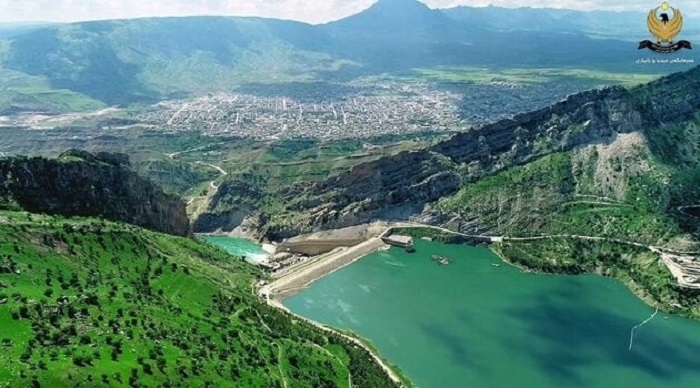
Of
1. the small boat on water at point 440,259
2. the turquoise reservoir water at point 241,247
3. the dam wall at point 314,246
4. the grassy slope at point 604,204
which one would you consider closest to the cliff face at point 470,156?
the grassy slope at point 604,204

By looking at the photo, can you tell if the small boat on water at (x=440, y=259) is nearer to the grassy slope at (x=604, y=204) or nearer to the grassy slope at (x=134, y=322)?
the grassy slope at (x=604, y=204)

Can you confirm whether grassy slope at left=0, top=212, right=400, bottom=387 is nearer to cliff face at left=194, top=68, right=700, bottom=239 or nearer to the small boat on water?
the small boat on water

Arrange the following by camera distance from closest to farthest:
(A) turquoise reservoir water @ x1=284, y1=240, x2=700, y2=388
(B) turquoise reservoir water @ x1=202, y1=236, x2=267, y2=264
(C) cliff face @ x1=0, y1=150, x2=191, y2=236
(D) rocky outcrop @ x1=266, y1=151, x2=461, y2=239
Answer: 1. (A) turquoise reservoir water @ x1=284, y1=240, x2=700, y2=388
2. (C) cliff face @ x1=0, y1=150, x2=191, y2=236
3. (B) turquoise reservoir water @ x1=202, y1=236, x2=267, y2=264
4. (D) rocky outcrop @ x1=266, y1=151, x2=461, y2=239

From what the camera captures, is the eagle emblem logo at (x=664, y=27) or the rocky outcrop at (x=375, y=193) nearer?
the eagle emblem logo at (x=664, y=27)

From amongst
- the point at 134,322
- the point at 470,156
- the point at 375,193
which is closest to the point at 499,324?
the point at 134,322

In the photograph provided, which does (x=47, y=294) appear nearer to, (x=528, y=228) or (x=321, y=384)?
(x=321, y=384)

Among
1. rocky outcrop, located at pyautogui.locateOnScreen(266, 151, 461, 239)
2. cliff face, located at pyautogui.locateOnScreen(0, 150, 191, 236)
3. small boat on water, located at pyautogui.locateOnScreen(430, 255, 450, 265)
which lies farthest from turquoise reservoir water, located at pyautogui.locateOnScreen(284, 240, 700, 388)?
cliff face, located at pyautogui.locateOnScreen(0, 150, 191, 236)
